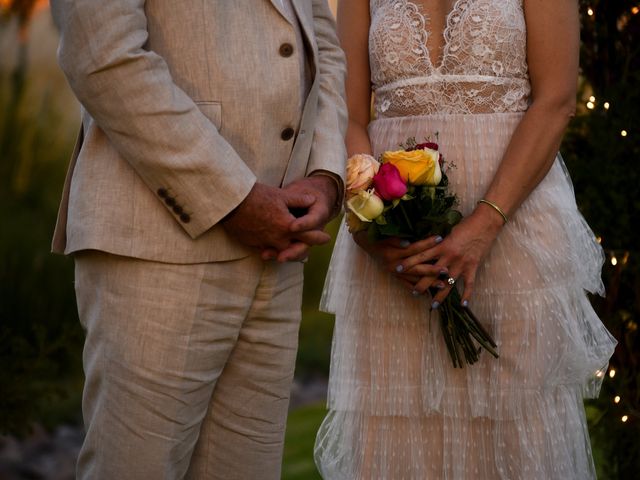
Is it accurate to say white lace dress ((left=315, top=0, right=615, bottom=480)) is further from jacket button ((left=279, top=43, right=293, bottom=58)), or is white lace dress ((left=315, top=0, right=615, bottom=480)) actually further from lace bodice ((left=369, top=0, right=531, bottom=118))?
jacket button ((left=279, top=43, right=293, bottom=58))

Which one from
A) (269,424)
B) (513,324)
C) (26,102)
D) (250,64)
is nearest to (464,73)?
(513,324)

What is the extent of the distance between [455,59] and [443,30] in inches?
4.4

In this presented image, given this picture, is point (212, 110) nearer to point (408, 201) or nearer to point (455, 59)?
point (408, 201)

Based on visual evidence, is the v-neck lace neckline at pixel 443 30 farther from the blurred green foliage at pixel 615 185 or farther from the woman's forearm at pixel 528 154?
the blurred green foliage at pixel 615 185

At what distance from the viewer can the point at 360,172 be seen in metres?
3.12

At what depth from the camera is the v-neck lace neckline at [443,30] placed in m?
3.41

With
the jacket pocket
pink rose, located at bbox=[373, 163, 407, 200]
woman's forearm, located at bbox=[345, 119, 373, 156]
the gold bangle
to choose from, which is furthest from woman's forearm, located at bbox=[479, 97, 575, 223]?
the jacket pocket

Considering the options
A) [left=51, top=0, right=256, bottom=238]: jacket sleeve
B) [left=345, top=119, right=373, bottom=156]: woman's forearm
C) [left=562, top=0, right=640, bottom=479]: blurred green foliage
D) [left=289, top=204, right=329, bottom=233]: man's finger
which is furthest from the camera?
[left=562, top=0, right=640, bottom=479]: blurred green foliage

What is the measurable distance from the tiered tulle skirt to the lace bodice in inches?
2.4

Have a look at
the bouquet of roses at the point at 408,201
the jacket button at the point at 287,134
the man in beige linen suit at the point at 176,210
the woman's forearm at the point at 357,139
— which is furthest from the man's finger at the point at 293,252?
the woman's forearm at the point at 357,139

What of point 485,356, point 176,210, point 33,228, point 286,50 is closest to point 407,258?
point 485,356

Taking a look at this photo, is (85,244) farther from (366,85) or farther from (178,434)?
(366,85)

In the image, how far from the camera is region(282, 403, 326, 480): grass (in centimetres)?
570

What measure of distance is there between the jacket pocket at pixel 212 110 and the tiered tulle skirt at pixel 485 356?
3.79ft
